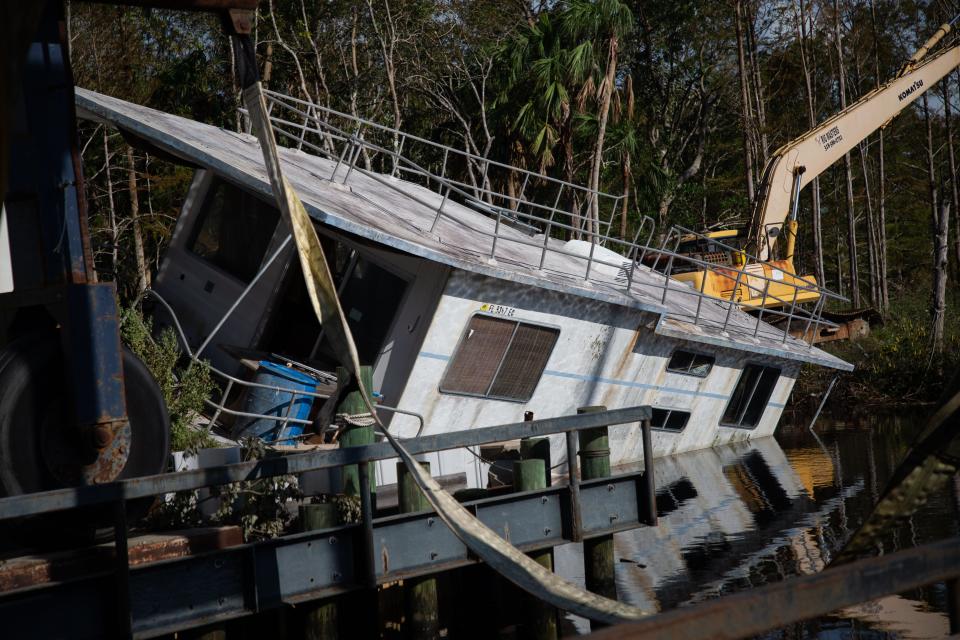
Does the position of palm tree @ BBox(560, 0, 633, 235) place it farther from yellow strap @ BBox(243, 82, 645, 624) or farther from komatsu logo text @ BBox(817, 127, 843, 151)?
yellow strap @ BBox(243, 82, 645, 624)

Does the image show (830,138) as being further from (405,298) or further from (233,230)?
(233,230)

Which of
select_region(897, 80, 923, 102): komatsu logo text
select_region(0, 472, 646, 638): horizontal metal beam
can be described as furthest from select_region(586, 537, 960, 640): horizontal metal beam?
select_region(897, 80, 923, 102): komatsu logo text

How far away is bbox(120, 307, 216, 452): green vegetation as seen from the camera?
36.0 ft

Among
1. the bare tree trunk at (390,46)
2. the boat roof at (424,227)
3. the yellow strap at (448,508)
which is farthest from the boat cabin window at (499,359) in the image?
the bare tree trunk at (390,46)

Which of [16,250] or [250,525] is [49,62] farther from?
[250,525]

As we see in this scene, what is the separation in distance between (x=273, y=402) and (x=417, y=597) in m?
4.75

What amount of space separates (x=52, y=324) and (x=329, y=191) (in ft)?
22.0

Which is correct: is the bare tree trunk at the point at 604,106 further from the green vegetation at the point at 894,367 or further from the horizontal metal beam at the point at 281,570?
the horizontal metal beam at the point at 281,570

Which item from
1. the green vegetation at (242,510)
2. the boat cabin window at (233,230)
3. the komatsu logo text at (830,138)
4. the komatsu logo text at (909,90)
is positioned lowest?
the green vegetation at (242,510)

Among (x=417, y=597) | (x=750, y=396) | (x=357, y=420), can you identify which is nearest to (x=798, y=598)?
(x=417, y=597)

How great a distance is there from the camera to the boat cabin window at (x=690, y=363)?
54.3ft

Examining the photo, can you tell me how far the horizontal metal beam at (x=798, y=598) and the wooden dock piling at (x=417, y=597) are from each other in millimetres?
4799

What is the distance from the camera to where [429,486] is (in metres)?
5.30

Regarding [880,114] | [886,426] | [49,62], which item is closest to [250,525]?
[49,62]
